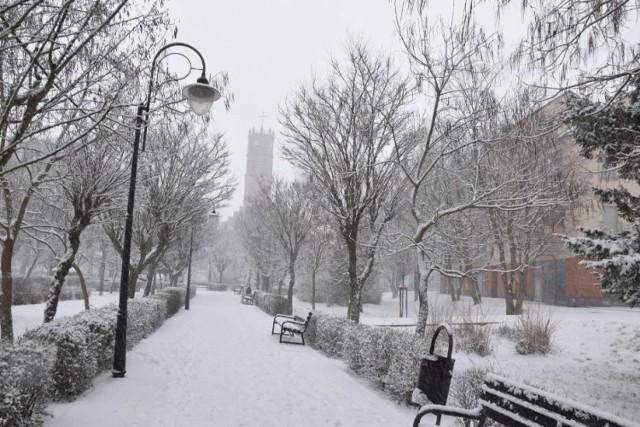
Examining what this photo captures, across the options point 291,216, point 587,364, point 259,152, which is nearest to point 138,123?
point 587,364

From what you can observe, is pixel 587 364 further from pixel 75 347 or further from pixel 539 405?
pixel 75 347

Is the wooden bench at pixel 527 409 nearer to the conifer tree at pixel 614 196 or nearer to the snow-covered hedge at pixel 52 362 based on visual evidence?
the snow-covered hedge at pixel 52 362

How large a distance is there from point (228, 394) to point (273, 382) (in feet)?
3.39

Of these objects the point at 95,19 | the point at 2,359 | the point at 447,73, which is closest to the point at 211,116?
the point at 95,19

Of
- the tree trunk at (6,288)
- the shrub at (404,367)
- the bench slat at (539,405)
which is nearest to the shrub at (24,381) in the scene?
the bench slat at (539,405)

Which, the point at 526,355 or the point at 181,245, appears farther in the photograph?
the point at 181,245

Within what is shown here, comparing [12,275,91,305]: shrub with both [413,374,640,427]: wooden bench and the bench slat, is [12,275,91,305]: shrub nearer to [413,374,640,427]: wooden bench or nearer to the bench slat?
[413,374,640,427]: wooden bench

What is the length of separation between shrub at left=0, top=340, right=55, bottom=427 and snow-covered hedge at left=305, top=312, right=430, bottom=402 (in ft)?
15.1

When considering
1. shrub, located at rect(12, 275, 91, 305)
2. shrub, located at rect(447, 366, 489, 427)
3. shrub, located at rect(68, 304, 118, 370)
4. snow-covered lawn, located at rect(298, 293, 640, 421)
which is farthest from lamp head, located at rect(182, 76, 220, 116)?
shrub, located at rect(12, 275, 91, 305)

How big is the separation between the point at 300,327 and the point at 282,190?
12.5 metres

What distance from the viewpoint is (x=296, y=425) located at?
4961 millimetres

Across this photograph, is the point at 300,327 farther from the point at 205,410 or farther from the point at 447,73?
the point at 447,73

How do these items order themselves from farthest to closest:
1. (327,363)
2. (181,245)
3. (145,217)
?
(181,245)
(145,217)
(327,363)

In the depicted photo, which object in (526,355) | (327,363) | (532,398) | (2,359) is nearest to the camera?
(532,398)
